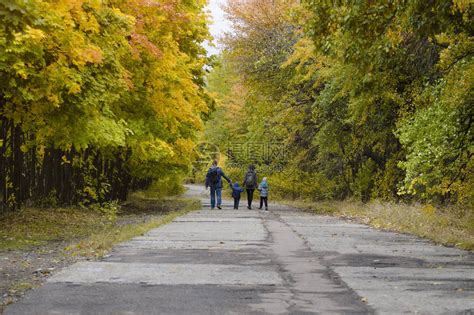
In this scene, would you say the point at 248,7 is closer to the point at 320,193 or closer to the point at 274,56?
the point at 274,56

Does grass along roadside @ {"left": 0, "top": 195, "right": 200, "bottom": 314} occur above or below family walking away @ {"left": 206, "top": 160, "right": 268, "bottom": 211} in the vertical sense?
below

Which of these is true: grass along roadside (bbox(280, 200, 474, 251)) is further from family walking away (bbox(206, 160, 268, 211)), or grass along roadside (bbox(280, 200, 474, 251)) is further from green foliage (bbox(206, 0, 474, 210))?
family walking away (bbox(206, 160, 268, 211))

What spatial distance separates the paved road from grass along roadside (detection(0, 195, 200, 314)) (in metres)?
0.35

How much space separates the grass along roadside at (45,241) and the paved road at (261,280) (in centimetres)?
35

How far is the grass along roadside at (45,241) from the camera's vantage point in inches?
328

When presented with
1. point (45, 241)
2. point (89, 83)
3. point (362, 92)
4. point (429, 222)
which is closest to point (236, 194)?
point (362, 92)

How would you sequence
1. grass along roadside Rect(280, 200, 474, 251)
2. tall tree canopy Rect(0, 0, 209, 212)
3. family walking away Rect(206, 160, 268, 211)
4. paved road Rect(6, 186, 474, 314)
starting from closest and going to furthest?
paved road Rect(6, 186, 474, 314) → tall tree canopy Rect(0, 0, 209, 212) → grass along roadside Rect(280, 200, 474, 251) → family walking away Rect(206, 160, 268, 211)

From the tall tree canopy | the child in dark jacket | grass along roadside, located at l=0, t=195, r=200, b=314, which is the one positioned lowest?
grass along roadside, located at l=0, t=195, r=200, b=314

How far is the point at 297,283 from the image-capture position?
756 centimetres

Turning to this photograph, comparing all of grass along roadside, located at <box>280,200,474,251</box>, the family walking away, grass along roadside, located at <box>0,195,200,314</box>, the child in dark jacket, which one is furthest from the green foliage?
grass along roadside, located at <box>0,195,200,314</box>

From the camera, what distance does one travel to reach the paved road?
6.13 metres

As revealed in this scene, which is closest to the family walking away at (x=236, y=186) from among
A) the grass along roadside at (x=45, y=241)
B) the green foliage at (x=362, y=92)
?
the green foliage at (x=362, y=92)

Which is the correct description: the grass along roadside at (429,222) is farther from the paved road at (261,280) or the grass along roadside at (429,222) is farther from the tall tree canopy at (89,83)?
the tall tree canopy at (89,83)

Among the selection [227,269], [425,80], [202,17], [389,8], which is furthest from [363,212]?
[227,269]
